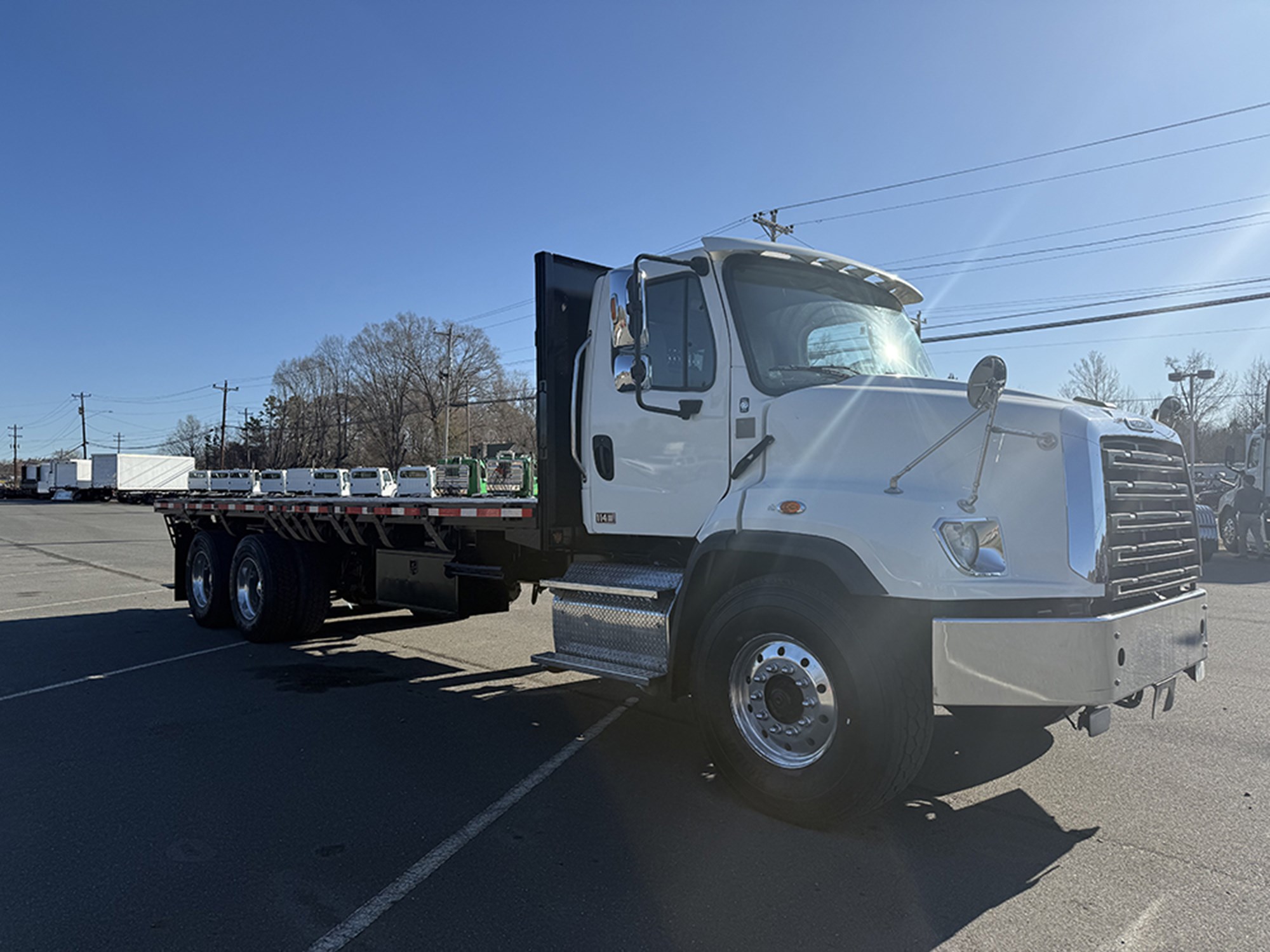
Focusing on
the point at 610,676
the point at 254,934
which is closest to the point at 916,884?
the point at 610,676

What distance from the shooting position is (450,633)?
9.17 metres

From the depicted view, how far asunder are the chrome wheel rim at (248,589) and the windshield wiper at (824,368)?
646cm

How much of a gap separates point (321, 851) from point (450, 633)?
551cm

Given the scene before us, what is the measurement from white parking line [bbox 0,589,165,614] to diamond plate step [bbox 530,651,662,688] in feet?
31.1

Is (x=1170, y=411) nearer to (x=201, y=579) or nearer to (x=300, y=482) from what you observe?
(x=300, y=482)

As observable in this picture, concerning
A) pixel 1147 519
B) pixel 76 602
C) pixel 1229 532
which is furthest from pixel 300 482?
pixel 1229 532

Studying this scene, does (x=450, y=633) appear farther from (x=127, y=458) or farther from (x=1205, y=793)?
(x=127, y=458)

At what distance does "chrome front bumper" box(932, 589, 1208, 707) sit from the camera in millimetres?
3393

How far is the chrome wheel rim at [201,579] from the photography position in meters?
9.70

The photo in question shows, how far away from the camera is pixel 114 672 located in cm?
736

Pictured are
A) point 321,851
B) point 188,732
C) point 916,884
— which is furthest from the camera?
point 188,732

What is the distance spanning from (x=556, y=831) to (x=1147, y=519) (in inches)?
123

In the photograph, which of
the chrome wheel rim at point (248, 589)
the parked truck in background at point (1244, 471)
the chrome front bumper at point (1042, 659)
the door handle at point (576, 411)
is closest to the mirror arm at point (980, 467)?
the chrome front bumper at point (1042, 659)

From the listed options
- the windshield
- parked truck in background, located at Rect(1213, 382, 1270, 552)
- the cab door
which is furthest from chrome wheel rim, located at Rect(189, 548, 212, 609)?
parked truck in background, located at Rect(1213, 382, 1270, 552)
